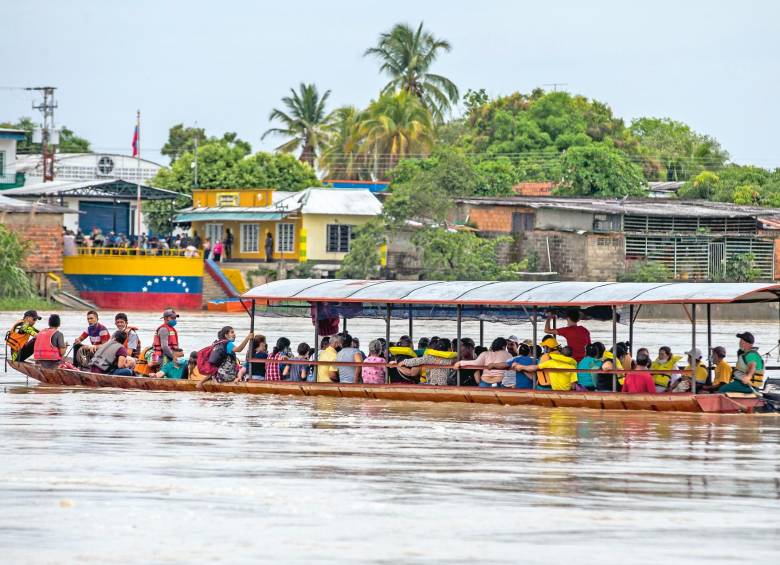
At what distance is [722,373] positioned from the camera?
17.3m

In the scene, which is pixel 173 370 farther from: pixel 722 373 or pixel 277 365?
pixel 722 373

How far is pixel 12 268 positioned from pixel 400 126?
18.4 metres

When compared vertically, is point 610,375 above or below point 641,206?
below

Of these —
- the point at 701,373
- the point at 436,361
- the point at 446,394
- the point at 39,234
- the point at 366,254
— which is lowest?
the point at 446,394

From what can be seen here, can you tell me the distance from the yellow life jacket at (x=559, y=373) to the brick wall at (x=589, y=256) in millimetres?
28424

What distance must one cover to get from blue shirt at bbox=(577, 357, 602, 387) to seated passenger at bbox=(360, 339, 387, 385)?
237 centimetres

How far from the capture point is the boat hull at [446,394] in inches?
666

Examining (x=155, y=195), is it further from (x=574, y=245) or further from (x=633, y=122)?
(x=633, y=122)

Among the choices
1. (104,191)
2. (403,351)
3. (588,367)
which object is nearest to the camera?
(588,367)

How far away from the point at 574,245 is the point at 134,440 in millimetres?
32968

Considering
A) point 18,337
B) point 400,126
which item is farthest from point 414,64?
point 18,337

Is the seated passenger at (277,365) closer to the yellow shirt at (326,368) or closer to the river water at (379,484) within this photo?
the yellow shirt at (326,368)

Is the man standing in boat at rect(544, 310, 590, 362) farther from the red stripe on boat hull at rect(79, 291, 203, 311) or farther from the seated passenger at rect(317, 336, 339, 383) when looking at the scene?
the red stripe on boat hull at rect(79, 291, 203, 311)

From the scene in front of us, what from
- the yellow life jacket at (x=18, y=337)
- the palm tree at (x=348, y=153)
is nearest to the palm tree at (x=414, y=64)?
the palm tree at (x=348, y=153)
